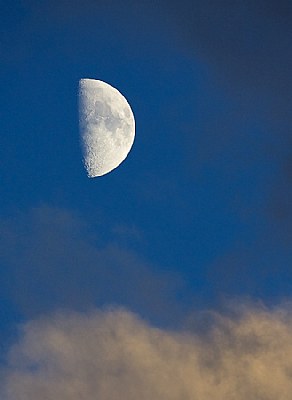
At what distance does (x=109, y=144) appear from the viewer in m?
23.7

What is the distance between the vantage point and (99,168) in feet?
78.3

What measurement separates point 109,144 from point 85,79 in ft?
9.89

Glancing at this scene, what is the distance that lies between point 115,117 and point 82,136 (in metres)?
1.61

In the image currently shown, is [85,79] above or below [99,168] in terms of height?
above

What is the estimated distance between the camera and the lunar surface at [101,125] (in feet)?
76.8

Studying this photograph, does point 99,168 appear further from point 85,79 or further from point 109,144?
point 85,79

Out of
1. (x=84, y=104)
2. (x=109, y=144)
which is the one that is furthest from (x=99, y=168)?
(x=84, y=104)

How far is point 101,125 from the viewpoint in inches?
920

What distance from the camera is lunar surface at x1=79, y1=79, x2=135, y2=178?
2342cm

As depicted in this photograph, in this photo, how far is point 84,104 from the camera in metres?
23.5

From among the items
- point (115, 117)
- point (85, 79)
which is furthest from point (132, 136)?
point (85, 79)

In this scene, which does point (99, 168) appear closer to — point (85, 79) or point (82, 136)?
point (82, 136)

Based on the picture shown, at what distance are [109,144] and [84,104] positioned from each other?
1939 millimetres

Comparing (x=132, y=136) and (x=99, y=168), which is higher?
(x=132, y=136)
